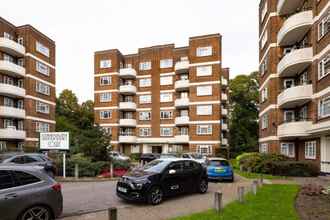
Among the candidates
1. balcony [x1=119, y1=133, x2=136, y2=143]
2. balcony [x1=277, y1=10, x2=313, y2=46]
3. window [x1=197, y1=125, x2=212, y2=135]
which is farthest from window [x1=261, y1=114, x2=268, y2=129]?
balcony [x1=119, y1=133, x2=136, y2=143]

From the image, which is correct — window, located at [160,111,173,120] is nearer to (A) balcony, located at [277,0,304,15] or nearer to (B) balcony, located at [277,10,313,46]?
(B) balcony, located at [277,10,313,46]

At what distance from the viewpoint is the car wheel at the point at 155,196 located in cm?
915

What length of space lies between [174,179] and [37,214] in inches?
212

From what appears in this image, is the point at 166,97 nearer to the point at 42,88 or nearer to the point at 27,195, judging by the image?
the point at 42,88

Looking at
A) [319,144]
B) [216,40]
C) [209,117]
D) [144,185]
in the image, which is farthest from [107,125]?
[144,185]

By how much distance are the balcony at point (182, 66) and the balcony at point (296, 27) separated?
17155 millimetres

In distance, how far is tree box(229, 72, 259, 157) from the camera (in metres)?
42.8

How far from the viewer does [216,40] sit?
3697 centimetres

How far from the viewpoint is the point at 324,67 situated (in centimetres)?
1766

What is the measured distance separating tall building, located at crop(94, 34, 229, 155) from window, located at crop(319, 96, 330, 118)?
1831cm

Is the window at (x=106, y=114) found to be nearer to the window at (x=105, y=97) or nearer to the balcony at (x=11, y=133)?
the window at (x=105, y=97)

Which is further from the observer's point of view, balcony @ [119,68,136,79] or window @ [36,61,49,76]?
balcony @ [119,68,136,79]

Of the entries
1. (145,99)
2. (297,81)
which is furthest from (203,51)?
(297,81)

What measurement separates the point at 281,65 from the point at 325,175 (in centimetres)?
982
